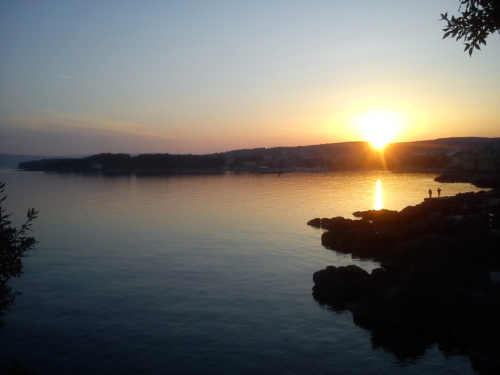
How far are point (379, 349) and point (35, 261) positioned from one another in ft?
59.0

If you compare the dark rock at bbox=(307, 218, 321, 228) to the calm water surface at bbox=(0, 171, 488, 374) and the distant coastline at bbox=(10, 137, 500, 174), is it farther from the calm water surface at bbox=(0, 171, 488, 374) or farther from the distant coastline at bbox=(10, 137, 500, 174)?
the distant coastline at bbox=(10, 137, 500, 174)

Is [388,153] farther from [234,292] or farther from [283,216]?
[234,292]

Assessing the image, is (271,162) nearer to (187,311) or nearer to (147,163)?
(147,163)

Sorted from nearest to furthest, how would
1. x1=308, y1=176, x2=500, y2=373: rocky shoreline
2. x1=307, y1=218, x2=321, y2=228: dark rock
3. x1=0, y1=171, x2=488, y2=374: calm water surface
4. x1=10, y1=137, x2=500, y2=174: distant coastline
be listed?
x1=0, y1=171, x2=488, y2=374: calm water surface
x1=308, y1=176, x2=500, y2=373: rocky shoreline
x1=307, y1=218, x2=321, y2=228: dark rock
x1=10, y1=137, x2=500, y2=174: distant coastline

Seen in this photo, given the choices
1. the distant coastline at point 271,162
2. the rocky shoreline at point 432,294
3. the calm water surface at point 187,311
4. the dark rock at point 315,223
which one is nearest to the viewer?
the calm water surface at point 187,311

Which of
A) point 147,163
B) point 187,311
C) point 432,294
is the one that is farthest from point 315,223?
point 147,163

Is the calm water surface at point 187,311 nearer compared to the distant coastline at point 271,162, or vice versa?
the calm water surface at point 187,311

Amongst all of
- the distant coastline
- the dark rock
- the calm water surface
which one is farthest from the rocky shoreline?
the distant coastline

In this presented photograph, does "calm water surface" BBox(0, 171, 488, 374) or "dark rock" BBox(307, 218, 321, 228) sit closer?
"calm water surface" BBox(0, 171, 488, 374)

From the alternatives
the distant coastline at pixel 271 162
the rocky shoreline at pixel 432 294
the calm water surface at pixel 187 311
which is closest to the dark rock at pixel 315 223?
the calm water surface at pixel 187 311

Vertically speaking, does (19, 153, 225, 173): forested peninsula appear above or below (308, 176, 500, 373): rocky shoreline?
above

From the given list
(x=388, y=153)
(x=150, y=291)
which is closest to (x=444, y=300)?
(x=150, y=291)

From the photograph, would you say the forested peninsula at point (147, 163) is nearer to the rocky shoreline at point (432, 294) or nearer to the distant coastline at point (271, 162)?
the distant coastline at point (271, 162)

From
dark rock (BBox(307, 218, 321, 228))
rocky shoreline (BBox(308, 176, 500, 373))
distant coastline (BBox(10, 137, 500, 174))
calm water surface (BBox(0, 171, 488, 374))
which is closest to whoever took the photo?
calm water surface (BBox(0, 171, 488, 374))
